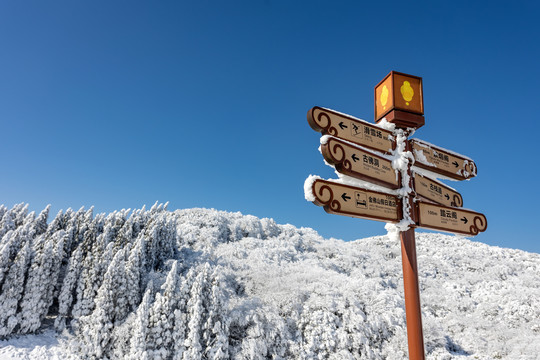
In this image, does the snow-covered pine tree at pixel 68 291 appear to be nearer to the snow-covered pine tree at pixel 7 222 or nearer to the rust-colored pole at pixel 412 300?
the snow-covered pine tree at pixel 7 222

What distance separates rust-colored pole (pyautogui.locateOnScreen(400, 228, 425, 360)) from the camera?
19.5 ft

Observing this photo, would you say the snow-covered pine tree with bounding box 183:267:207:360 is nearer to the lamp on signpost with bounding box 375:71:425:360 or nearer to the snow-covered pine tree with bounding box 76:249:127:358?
the snow-covered pine tree with bounding box 76:249:127:358

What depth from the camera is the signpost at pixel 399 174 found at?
18.5 ft

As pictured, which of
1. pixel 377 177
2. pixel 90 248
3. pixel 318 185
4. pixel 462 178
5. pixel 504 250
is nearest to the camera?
pixel 318 185

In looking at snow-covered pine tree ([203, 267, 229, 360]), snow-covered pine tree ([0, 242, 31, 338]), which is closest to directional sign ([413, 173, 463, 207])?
snow-covered pine tree ([203, 267, 229, 360])

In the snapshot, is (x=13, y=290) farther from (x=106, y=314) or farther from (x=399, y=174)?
(x=399, y=174)

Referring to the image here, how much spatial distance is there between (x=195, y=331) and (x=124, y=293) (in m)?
8.06

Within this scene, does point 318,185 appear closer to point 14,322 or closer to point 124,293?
point 124,293

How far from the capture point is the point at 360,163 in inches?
231

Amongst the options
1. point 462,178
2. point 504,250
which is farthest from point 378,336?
point 504,250

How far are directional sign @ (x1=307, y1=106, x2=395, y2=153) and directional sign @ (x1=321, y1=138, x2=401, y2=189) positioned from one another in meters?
0.37

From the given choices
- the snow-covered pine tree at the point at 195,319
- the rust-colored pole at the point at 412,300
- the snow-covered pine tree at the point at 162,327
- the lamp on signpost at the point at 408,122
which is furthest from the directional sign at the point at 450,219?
the snow-covered pine tree at the point at 162,327

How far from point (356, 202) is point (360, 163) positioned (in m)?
0.72

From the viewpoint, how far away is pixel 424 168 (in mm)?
7141
